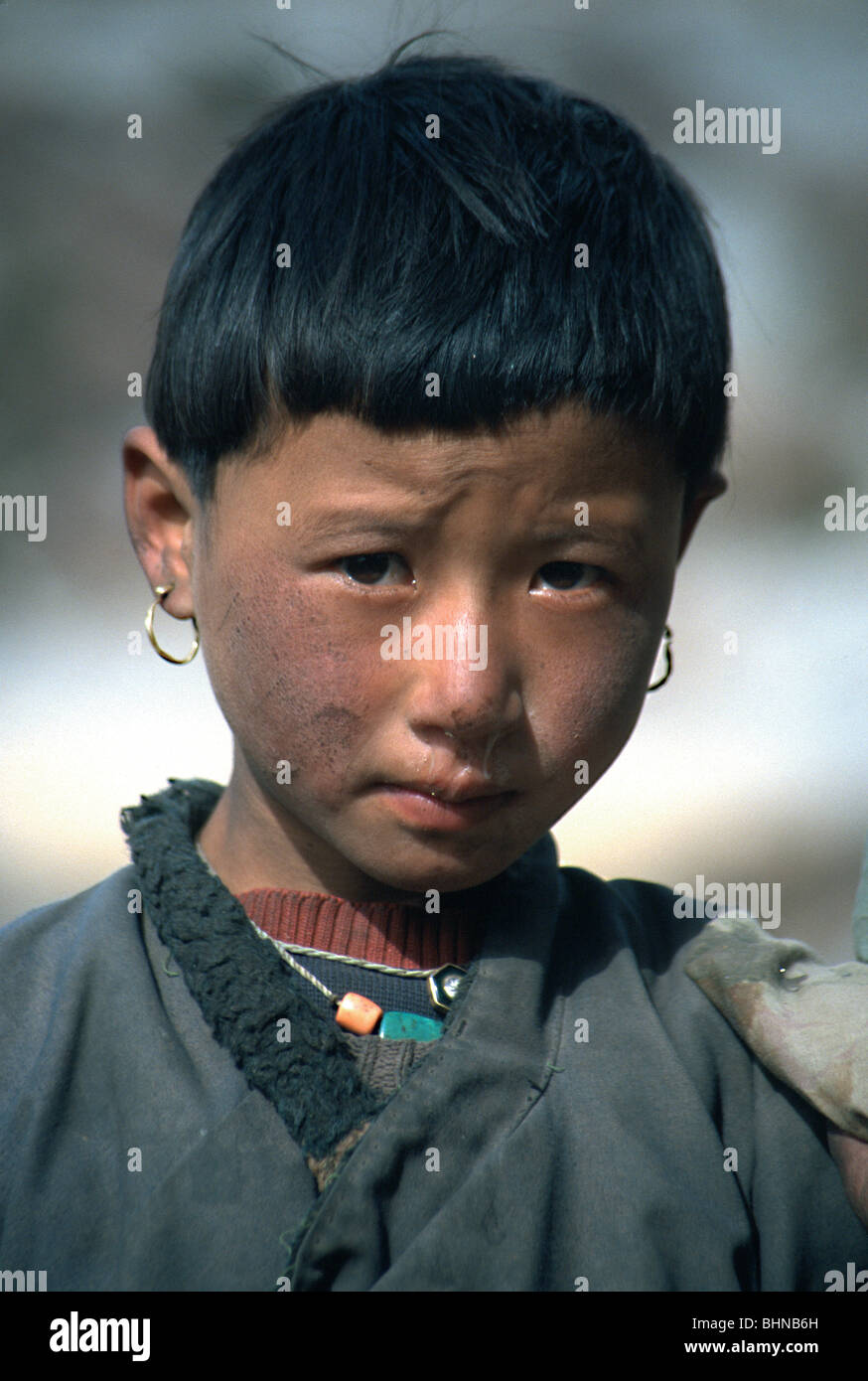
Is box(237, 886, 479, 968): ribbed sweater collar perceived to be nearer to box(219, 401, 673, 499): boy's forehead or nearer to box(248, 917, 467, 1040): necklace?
box(248, 917, 467, 1040): necklace

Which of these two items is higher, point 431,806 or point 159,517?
point 159,517

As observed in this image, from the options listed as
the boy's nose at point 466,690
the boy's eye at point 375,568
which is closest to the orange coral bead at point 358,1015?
the boy's nose at point 466,690

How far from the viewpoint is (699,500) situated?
1259 millimetres

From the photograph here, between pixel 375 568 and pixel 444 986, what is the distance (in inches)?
15.6

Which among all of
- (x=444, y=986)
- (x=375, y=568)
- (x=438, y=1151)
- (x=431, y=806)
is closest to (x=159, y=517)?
(x=375, y=568)

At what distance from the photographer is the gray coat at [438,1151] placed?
997mm

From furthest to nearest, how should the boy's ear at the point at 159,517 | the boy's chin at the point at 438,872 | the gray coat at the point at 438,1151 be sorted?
the boy's ear at the point at 159,517
the boy's chin at the point at 438,872
the gray coat at the point at 438,1151

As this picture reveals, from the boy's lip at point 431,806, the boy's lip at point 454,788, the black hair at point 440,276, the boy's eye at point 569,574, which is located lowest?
the boy's lip at point 431,806

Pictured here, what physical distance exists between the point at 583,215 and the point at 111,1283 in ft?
3.12

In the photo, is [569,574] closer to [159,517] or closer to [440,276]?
[440,276]

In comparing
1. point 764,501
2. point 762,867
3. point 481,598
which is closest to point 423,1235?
point 481,598

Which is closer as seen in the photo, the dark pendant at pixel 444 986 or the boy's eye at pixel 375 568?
the boy's eye at pixel 375 568

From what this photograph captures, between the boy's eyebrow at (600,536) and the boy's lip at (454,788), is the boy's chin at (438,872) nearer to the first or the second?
the boy's lip at (454,788)
